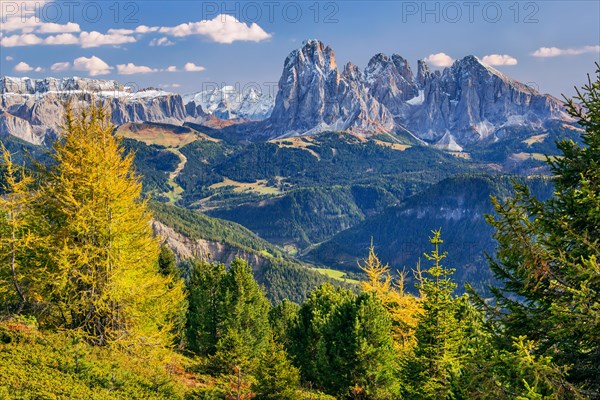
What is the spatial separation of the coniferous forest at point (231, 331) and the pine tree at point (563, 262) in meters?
0.05

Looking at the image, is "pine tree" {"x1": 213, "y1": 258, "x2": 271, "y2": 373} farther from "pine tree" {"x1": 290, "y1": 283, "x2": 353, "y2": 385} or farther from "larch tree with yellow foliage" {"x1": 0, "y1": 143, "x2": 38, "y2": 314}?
"larch tree with yellow foliage" {"x1": 0, "y1": 143, "x2": 38, "y2": 314}

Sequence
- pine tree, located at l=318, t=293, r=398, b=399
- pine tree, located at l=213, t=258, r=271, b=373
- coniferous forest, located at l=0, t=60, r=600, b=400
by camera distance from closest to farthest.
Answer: coniferous forest, located at l=0, t=60, r=600, b=400, pine tree, located at l=318, t=293, r=398, b=399, pine tree, located at l=213, t=258, r=271, b=373

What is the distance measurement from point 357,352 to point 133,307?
16.8 metres

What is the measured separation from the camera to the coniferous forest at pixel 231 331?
13.2 meters

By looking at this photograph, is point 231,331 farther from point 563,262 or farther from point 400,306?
point 563,262

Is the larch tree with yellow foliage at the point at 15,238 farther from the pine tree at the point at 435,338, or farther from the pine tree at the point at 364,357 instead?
the pine tree at the point at 435,338

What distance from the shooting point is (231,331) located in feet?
137

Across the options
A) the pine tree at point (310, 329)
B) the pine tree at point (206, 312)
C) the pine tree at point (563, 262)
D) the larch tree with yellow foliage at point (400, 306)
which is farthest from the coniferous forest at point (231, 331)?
the pine tree at point (206, 312)

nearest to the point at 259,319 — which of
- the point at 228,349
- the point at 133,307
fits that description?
the point at 228,349

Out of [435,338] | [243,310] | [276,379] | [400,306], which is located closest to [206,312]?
[243,310]

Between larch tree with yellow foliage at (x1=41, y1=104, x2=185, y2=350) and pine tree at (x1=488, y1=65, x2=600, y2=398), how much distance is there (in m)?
20.4

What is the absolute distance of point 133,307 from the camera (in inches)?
1065

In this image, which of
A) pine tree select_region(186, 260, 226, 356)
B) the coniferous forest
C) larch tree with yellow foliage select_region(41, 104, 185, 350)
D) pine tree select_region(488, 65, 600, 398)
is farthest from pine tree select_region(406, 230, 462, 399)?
pine tree select_region(186, 260, 226, 356)

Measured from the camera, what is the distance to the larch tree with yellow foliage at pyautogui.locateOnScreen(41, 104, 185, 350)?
83.6 ft
